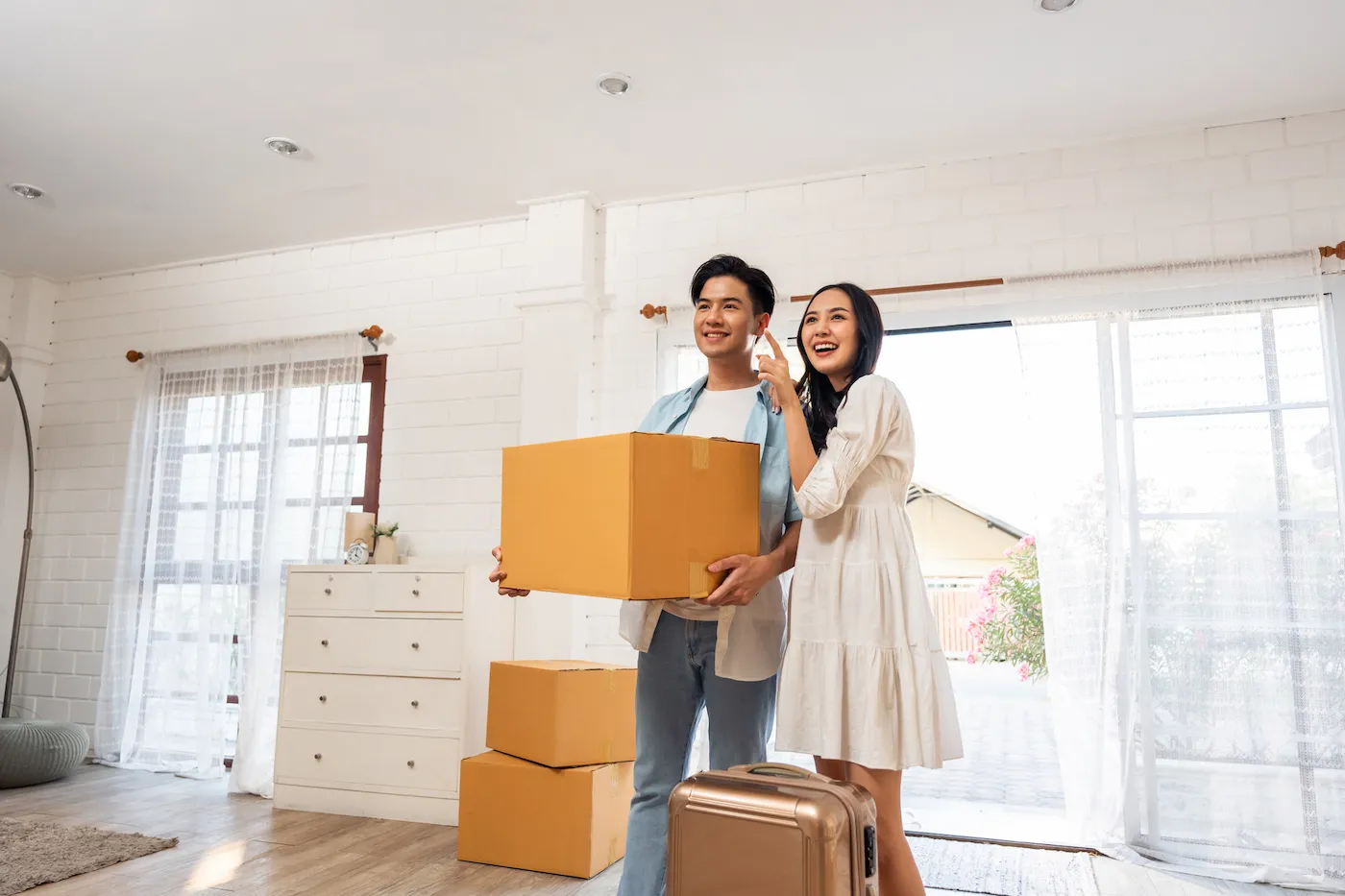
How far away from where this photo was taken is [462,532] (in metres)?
3.95

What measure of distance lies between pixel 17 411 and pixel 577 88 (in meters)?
3.82

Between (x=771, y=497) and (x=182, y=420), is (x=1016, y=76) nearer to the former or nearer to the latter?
(x=771, y=497)

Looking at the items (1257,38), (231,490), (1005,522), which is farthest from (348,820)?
(1005,522)

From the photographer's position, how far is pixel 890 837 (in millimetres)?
1533

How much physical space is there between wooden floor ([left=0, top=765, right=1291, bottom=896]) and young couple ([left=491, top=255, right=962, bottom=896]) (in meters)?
1.14

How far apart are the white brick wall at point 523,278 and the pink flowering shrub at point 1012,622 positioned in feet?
12.0

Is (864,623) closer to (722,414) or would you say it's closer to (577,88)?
(722,414)

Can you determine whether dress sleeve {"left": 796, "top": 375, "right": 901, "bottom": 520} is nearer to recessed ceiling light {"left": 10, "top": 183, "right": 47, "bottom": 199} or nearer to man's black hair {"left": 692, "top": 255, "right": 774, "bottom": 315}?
man's black hair {"left": 692, "top": 255, "right": 774, "bottom": 315}

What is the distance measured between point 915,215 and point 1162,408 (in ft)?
3.76

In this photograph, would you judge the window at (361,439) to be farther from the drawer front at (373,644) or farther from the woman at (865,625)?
the woman at (865,625)

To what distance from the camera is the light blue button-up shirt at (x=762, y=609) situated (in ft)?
5.49

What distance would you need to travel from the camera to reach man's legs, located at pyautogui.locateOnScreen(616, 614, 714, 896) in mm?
1782

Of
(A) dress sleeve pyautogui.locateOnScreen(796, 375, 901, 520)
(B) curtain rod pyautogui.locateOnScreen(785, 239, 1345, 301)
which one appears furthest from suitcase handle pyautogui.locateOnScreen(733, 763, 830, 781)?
(B) curtain rod pyautogui.locateOnScreen(785, 239, 1345, 301)

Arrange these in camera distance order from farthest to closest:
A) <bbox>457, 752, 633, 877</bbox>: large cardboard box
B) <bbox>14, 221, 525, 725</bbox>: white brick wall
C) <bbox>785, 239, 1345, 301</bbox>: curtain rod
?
<bbox>14, 221, 525, 725</bbox>: white brick wall → <bbox>785, 239, 1345, 301</bbox>: curtain rod → <bbox>457, 752, 633, 877</bbox>: large cardboard box
